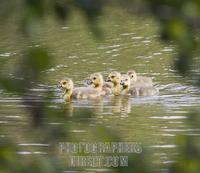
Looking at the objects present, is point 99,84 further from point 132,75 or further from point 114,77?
point 132,75

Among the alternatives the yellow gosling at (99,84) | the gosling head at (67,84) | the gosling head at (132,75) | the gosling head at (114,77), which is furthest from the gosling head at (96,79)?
the gosling head at (132,75)

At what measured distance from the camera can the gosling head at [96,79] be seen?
902cm

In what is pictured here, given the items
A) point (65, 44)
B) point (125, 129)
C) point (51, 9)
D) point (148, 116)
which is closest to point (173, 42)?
point (51, 9)

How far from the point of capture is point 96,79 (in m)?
9.07

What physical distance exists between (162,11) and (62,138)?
1.09 feet

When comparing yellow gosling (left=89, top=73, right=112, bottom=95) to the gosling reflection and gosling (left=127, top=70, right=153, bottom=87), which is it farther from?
gosling (left=127, top=70, right=153, bottom=87)

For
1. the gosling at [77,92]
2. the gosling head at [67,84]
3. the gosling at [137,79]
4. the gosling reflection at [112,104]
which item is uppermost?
the gosling at [137,79]

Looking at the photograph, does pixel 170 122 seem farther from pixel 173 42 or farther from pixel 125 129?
pixel 173 42

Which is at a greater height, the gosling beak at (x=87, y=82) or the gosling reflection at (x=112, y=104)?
the gosling beak at (x=87, y=82)

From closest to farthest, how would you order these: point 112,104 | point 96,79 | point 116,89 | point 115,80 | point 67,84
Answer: point 112,104 → point 67,84 → point 96,79 → point 115,80 → point 116,89

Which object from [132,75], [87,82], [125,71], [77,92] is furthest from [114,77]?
[77,92]

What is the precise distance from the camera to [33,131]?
1574mm

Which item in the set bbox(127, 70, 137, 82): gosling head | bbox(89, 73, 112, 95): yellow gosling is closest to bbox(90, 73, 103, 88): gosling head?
bbox(89, 73, 112, 95): yellow gosling

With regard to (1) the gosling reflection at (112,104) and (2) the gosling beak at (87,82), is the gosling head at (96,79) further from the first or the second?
(1) the gosling reflection at (112,104)
